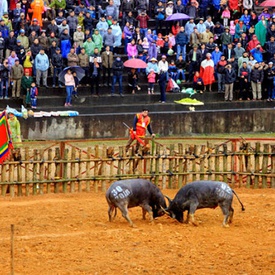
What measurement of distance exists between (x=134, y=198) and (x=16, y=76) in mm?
15360

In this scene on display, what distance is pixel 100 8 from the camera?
4500 centimetres

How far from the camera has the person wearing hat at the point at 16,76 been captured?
39.6 metres

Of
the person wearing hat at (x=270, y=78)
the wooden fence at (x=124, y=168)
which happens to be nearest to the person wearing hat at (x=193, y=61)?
the person wearing hat at (x=270, y=78)

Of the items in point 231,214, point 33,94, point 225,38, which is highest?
point 225,38

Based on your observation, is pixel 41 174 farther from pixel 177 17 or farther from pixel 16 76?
A: pixel 177 17

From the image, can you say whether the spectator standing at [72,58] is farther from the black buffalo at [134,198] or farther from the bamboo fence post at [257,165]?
the black buffalo at [134,198]

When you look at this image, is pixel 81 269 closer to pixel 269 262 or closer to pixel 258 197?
pixel 269 262

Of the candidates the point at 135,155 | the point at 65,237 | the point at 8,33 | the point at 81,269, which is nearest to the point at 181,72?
the point at 8,33

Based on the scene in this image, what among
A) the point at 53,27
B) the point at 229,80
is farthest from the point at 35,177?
the point at 229,80

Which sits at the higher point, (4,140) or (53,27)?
(53,27)

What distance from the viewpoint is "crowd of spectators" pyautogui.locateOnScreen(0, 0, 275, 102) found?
135 feet

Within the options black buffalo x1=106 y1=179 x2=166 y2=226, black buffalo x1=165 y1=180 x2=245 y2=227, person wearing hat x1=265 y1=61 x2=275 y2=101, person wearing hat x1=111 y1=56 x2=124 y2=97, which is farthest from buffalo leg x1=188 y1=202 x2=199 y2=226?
person wearing hat x1=265 y1=61 x2=275 y2=101

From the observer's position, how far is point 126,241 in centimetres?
2341

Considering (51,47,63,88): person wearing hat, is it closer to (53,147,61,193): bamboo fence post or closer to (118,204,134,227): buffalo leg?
(53,147,61,193): bamboo fence post
